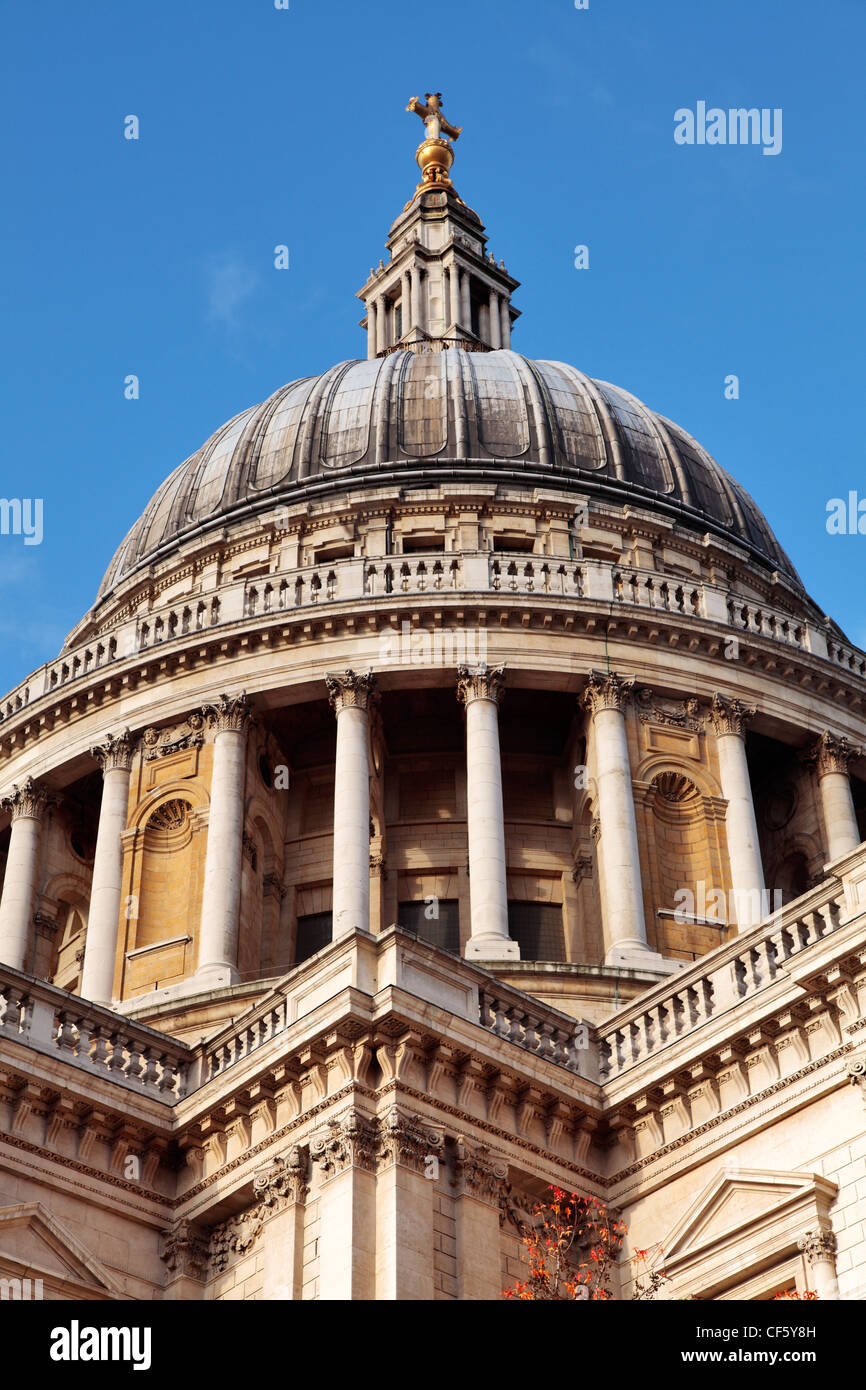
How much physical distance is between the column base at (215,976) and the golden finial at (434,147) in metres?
34.7

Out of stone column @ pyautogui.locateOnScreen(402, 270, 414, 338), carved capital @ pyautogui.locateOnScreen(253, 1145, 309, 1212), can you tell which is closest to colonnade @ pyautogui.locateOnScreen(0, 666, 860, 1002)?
carved capital @ pyautogui.locateOnScreen(253, 1145, 309, 1212)

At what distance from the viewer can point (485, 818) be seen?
38.7 m

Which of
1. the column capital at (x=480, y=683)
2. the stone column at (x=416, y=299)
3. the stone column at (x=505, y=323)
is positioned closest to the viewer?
the column capital at (x=480, y=683)

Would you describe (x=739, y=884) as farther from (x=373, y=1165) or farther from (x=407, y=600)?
(x=373, y=1165)

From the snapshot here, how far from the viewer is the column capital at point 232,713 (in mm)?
40656

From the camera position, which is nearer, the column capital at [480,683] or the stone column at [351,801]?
the stone column at [351,801]

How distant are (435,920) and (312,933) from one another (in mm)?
2435

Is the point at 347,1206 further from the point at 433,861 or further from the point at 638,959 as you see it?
the point at 433,861

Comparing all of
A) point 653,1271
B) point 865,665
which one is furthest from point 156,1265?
point 865,665

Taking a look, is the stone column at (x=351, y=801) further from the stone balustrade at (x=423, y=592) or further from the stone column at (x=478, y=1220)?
the stone column at (x=478, y=1220)

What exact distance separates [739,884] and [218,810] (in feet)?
32.4

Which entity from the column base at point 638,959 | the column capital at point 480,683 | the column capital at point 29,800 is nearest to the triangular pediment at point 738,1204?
the column base at point 638,959

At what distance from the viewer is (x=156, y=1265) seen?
A: 25281 millimetres
